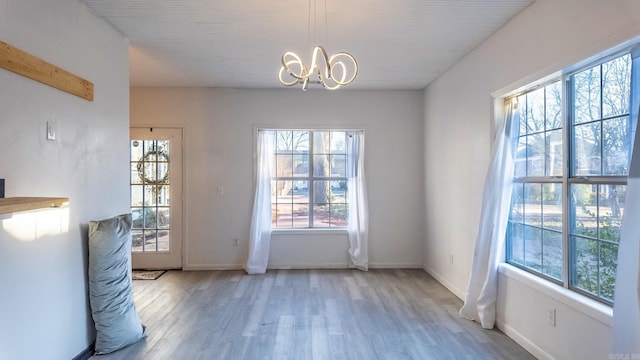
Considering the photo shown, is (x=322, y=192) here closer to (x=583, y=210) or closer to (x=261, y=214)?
(x=261, y=214)

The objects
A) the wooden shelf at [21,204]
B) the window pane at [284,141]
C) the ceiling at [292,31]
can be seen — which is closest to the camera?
the wooden shelf at [21,204]

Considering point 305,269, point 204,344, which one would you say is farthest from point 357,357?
point 305,269

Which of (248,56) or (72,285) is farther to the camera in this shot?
(248,56)

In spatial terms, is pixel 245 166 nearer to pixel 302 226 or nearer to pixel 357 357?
pixel 302 226

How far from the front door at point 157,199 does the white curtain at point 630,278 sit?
15.2 feet

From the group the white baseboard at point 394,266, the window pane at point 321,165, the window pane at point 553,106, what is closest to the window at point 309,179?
the window pane at point 321,165

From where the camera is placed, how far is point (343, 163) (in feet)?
16.8

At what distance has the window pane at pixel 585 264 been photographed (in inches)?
82.7

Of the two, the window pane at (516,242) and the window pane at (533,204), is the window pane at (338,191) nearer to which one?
the window pane at (516,242)

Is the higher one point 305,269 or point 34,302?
point 34,302

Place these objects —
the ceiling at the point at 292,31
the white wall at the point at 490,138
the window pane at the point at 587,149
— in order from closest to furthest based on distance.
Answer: the white wall at the point at 490,138, the window pane at the point at 587,149, the ceiling at the point at 292,31

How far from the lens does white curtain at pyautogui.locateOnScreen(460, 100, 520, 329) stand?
2855mm

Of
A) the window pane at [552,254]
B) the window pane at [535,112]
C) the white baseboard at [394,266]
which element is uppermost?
the window pane at [535,112]

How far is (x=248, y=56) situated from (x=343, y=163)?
85.3 inches
